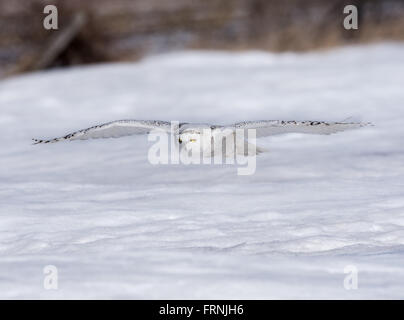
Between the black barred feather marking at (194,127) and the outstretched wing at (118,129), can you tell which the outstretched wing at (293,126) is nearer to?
the black barred feather marking at (194,127)

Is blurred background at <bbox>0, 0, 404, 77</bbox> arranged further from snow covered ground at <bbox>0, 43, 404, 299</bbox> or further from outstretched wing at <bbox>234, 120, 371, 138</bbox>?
outstretched wing at <bbox>234, 120, 371, 138</bbox>

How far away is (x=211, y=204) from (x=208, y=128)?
27.8 inches

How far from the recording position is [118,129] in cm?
721

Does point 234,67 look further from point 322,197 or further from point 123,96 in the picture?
point 322,197

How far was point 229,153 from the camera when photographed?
754 centimetres

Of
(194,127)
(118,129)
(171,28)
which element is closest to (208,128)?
(194,127)

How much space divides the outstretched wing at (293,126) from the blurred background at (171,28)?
7.66 m

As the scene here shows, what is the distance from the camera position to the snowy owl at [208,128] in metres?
6.70

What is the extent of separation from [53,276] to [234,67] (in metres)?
9.46

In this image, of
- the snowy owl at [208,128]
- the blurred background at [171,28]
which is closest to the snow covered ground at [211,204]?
the snowy owl at [208,128]

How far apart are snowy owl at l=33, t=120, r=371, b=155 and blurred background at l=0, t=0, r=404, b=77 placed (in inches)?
301

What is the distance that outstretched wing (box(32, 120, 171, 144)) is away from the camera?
6773mm

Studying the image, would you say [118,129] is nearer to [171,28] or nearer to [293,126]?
[293,126]

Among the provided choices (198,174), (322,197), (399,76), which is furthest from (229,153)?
(399,76)
